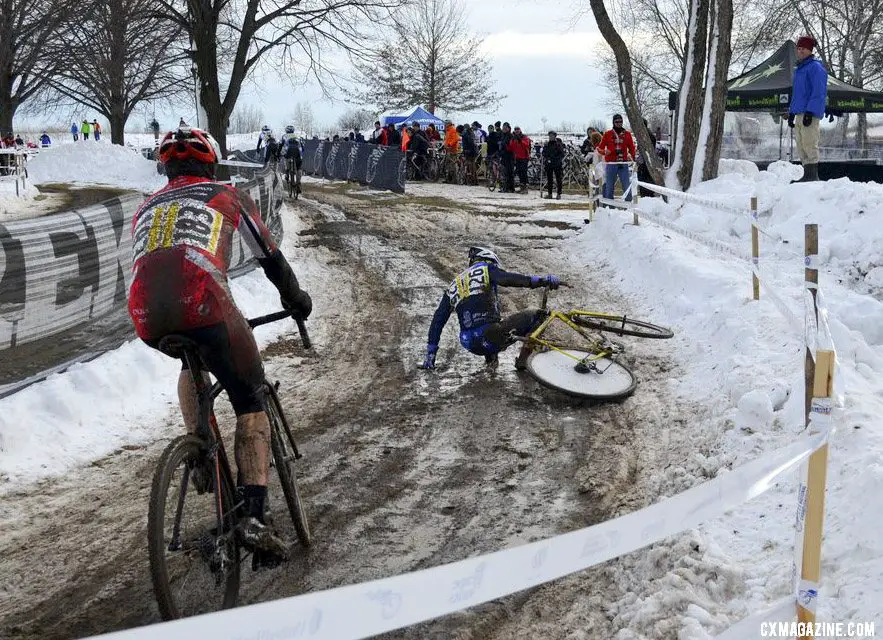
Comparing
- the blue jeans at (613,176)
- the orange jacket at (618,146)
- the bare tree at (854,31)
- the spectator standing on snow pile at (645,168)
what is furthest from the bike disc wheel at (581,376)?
the bare tree at (854,31)

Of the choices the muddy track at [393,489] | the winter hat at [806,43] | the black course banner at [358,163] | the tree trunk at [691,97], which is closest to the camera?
the muddy track at [393,489]

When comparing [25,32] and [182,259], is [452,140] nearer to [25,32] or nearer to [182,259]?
[25,32]

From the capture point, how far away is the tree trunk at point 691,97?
1777cm

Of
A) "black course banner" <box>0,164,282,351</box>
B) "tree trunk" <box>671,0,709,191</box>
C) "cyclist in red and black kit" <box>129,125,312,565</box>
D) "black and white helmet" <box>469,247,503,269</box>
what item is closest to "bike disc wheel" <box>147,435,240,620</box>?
"cyclist in red and black kit" <box>129,125,312,565</box>

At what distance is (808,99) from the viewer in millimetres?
12578

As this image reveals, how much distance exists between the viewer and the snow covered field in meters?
4.02

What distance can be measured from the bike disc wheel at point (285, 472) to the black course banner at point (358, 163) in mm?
22031

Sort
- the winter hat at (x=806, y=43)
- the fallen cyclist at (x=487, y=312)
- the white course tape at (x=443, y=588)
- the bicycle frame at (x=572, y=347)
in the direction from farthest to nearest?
the winter hat at (x=806, y=43) < the fallen cyclist at (x=487, y=312) < the bicycle frame at (x=572, y=347) < the white course tape at (x=443, y=588)

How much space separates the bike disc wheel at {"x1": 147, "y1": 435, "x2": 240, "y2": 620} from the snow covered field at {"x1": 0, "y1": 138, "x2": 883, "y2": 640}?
5.48ft

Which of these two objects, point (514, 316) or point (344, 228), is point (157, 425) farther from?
point (344, 228)

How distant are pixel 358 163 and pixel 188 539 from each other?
27.3m

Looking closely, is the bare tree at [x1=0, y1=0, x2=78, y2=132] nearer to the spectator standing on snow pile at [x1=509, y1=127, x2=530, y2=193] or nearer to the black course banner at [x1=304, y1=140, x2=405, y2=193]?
the black course banner at [x1=304, y1=140, x2=405, y2=193]

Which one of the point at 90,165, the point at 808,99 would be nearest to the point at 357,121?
the point at 90,165

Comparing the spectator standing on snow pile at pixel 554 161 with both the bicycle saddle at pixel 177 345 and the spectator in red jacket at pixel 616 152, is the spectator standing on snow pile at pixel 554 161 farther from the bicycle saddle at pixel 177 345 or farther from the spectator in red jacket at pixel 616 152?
the bicycle saddle at pixel 177 345
